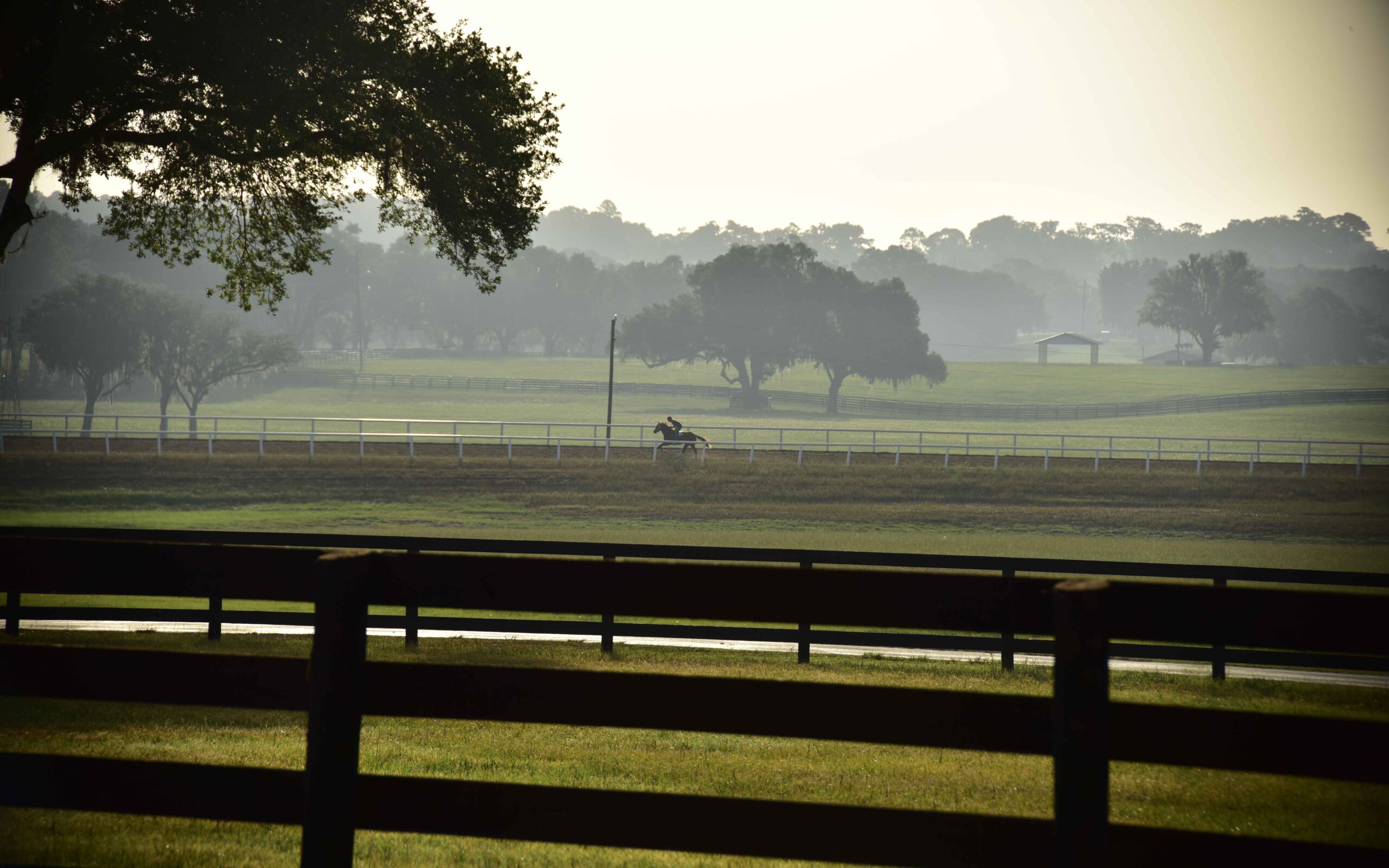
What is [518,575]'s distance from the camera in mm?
3219

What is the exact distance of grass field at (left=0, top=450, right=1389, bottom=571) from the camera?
29625 mm

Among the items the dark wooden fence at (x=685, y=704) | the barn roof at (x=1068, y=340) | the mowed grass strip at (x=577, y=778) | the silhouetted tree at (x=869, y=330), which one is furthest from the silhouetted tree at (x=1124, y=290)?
the dark wooden fence at (x=685, y=704)

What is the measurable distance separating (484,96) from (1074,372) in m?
95.1

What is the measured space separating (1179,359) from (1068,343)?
17.0 metres

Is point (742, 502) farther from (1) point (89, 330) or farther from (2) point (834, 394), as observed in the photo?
(2) point (834, 394)

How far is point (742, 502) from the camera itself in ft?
113

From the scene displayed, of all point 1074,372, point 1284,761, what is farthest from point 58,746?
point 1074,372

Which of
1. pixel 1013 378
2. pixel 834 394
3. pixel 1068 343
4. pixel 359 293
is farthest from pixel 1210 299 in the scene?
pixel 359 293

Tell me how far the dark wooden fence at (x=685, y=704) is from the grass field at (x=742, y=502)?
929 inches

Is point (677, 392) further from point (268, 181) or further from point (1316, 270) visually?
point (1316, 270)

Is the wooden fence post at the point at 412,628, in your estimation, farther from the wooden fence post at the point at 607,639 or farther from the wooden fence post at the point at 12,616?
the wooden fence post at the point at 12,616

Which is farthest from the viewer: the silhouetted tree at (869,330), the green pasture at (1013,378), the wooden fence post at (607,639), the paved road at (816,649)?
the green pasture at (1013,378)

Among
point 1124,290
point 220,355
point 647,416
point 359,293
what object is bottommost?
point 647,416

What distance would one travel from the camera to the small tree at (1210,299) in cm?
9750
